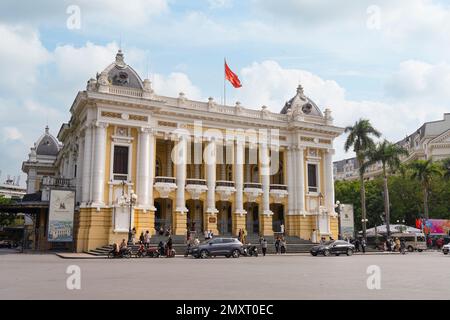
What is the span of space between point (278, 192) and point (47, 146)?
40907 millimetres

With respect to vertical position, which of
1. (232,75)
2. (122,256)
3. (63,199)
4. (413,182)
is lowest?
(122,256)

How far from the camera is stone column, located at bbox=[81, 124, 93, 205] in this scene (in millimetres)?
38312

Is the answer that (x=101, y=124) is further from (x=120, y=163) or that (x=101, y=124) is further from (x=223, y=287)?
(x=223, y=287)

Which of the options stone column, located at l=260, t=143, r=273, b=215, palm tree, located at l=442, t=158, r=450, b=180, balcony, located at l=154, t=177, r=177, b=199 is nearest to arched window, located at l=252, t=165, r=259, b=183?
stone column, located at l=260, t=143, r=273, b=215

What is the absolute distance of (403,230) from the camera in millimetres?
51625

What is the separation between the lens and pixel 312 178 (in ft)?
163

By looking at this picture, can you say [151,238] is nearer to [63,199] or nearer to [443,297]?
[63,199]

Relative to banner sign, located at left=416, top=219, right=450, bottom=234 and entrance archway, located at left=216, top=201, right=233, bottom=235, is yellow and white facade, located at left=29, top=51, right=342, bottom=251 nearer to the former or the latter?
entrance archway, located at left=216, top=201, right=233, bottom=235

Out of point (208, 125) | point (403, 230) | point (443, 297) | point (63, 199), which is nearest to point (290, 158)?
point (208, 125)

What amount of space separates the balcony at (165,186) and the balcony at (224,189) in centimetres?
455

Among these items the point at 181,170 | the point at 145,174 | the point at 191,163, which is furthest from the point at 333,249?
the point at 145,174

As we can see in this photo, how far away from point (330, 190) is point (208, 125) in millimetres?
15077

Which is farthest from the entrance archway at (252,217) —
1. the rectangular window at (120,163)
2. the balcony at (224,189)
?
the rectangular window at (120,163)

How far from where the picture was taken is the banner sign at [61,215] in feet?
121
